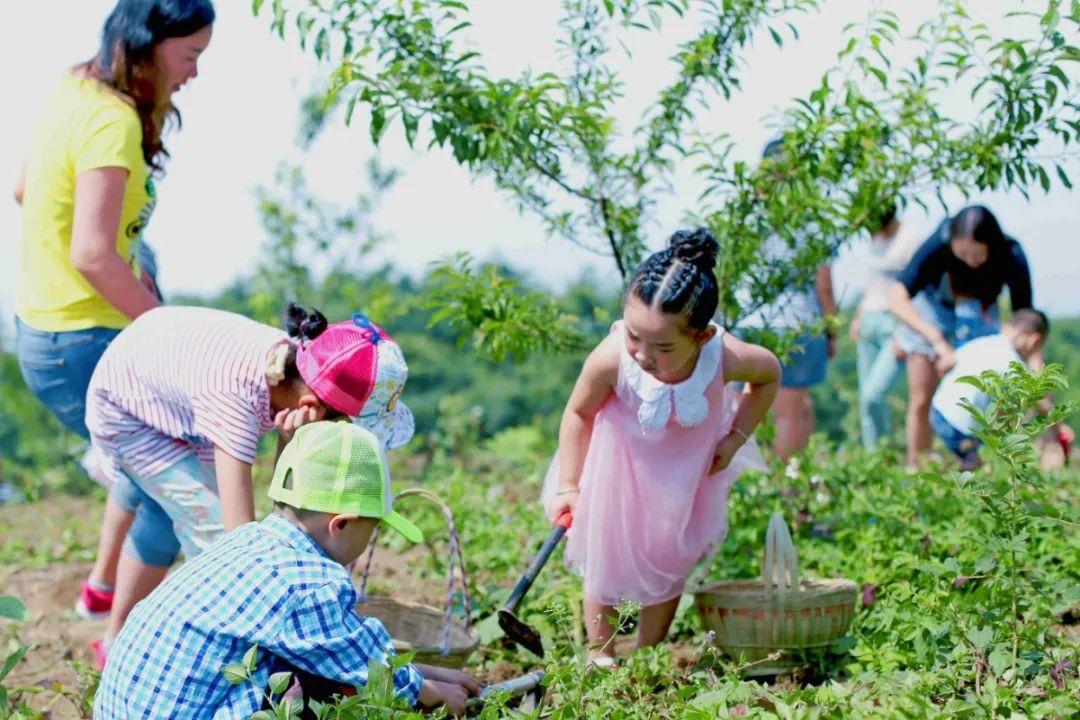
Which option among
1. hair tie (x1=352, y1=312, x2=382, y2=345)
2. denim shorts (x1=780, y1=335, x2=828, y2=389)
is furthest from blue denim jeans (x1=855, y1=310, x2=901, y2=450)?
hair tie (x1=352, y1=312, x2=382, y2=345)

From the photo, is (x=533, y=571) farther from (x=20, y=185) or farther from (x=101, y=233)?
(x=20, y=185)

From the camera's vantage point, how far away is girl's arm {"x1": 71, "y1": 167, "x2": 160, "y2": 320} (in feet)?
9.70

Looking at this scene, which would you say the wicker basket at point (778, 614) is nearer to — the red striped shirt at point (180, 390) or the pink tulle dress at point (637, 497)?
the pink tulle dress at point (637, 497)

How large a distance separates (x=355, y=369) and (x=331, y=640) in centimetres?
68

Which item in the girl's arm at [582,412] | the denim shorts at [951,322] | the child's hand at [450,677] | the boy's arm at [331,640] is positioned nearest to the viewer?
the boy's arm at [331,640]

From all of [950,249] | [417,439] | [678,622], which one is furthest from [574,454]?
[417,439]

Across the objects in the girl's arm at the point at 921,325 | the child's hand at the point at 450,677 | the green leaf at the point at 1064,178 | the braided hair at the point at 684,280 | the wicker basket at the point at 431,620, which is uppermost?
the green leaf at the point at 1064,178

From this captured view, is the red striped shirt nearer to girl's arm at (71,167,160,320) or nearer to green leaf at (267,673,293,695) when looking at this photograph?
girl's arm at (71,167,160,320)

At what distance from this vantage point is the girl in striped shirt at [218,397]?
8.76 feet

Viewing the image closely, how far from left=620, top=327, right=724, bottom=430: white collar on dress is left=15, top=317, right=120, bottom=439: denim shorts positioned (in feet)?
4.51

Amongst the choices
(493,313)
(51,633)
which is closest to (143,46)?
(493,313)

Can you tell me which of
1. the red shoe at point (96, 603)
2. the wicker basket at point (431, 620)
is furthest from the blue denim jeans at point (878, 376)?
the red shoe at point (96, 603)

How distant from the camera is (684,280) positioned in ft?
9.19

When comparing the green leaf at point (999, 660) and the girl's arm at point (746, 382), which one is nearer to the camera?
the green leaf at point (999, 660)
